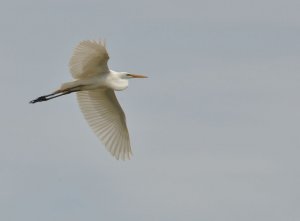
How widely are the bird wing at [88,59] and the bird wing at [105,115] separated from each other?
3.07 feet

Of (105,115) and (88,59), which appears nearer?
(88,59)

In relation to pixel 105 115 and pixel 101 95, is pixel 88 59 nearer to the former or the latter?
pixel 101 95

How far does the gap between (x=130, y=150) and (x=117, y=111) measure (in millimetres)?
867

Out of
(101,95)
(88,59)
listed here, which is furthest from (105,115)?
(88,59)

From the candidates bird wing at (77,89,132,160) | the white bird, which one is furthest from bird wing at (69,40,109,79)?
bird wing at (77,89,132,160)

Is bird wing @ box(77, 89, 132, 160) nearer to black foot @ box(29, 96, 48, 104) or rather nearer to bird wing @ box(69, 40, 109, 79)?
black foot @ box(29, 96, 48, 104)

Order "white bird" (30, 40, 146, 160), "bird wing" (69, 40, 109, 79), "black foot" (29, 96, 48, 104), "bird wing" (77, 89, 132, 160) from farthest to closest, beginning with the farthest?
"black foot" (29, 96, 48, 104), "bird wing" (77, 89, 132, 160), "white bird" (30, 40, 146, 160), "bird wing" (69, 40, 109, 79)

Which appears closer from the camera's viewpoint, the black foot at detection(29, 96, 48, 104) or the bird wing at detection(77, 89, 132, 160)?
the bird wing at detection(77, 89, 132, 160)

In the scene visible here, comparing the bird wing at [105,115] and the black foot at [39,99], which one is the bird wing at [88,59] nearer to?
the bird wing at [105,115]

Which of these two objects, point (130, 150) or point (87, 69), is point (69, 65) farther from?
point (130, 150)

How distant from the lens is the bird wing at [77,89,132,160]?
20.7m

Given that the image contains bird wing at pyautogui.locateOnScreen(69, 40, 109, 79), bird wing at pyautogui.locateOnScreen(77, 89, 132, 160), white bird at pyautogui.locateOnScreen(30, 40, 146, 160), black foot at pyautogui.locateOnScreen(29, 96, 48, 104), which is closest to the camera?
bird wing at pyautogui.locateOnScreen(69, 40, 109, 79)

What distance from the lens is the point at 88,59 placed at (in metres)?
19.2

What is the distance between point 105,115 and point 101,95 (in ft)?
1.41
